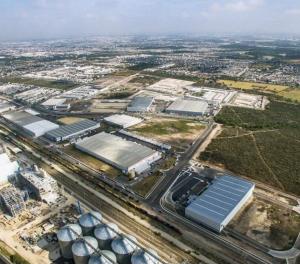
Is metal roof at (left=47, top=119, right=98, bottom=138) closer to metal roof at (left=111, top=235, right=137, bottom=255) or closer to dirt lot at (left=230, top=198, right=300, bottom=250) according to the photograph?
metal roof at (left=111, top=235, right=137, bottom=255)

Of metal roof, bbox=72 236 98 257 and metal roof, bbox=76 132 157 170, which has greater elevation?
metal roof, bbox=72 236 98 257

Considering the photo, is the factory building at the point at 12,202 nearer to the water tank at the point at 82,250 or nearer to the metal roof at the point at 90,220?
the metal roof at the point at 90,220

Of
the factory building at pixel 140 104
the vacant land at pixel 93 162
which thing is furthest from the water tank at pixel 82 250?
the factory building at pixel 140 104

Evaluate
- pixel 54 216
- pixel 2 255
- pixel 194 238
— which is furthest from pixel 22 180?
pixel 194 238

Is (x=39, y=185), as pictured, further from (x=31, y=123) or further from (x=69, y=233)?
(x=31, y=123)

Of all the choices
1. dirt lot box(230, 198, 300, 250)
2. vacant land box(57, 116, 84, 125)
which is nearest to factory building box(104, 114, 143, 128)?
vacant land box(57, 116, 84, 125)

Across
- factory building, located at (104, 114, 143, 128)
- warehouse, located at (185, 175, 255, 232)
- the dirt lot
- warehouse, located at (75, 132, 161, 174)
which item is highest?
warehouse, located at (185, 175, 255, 232)

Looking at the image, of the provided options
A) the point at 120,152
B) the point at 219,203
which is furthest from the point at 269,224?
the point at 120,152
